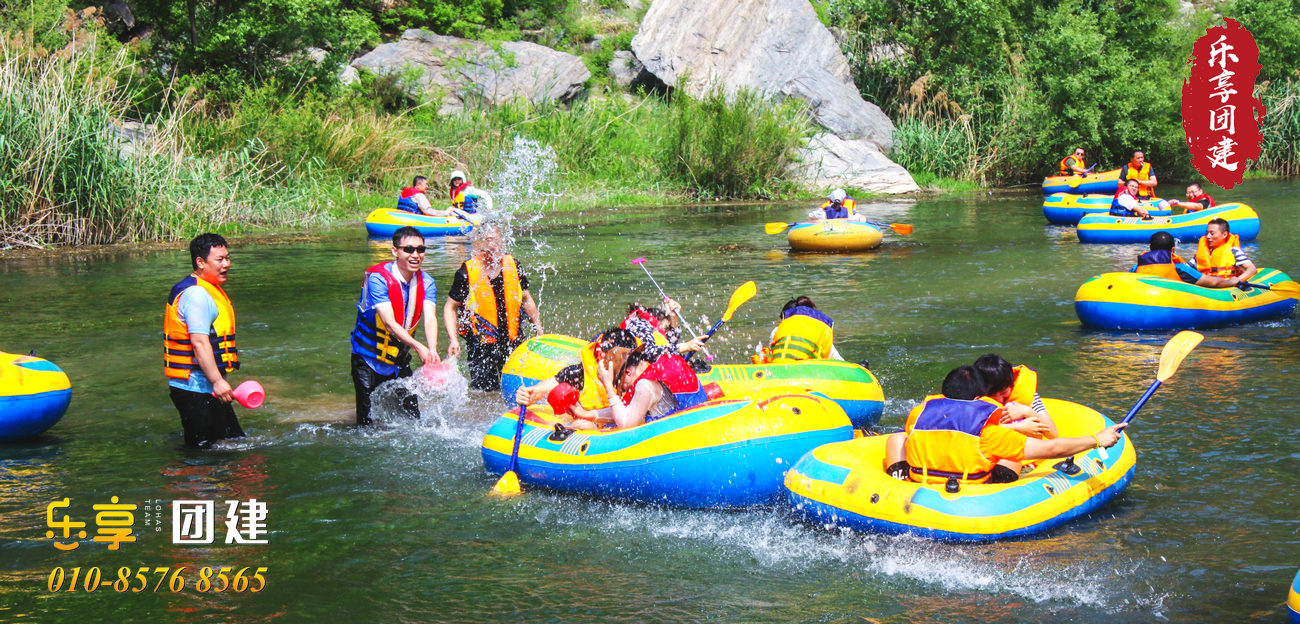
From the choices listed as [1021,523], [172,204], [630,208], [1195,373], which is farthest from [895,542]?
[630,208]

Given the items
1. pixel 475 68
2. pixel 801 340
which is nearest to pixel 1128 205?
pixel 801 340

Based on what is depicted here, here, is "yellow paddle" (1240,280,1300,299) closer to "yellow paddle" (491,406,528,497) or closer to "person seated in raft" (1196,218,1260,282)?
"person seated in raft" (1196,218,1260,282)

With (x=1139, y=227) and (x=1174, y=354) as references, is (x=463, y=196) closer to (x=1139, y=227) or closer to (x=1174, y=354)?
(x=1139, y=227)

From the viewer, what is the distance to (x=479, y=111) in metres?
27.3

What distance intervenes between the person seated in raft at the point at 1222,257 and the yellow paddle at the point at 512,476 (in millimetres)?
7769

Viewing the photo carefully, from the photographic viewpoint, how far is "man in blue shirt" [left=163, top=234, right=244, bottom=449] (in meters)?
6.62

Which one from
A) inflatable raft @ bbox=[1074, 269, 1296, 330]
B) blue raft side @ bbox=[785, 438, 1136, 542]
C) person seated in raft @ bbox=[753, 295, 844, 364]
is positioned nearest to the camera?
blue raft side @ bbox=[785, 438, 1136, 542]

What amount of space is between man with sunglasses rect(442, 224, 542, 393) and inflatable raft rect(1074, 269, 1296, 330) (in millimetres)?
5628

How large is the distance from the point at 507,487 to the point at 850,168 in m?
24.0

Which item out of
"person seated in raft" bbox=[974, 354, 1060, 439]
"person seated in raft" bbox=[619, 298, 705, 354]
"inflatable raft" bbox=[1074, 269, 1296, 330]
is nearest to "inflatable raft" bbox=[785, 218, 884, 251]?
"inflatable raft" bbox=[1074, 269, 1296, 330]

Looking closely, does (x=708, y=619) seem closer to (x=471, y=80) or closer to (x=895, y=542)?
(x=895, y=542)

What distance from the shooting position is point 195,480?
265 inches

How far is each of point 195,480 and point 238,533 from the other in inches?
38.7

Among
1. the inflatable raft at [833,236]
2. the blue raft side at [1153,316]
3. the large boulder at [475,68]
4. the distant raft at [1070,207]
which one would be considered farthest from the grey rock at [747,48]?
the blue raft side at [1153,316]
